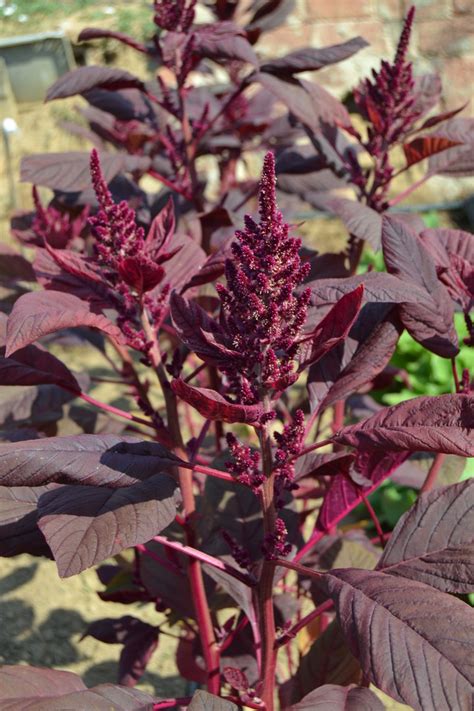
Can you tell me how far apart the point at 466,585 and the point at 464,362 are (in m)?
Result: 1.55

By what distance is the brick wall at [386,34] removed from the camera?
4988 mm

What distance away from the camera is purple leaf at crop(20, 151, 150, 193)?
1388mm

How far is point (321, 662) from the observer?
126 centimetres

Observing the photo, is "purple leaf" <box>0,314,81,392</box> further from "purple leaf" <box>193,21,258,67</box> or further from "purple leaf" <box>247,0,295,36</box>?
"purple leaf" <box>247,0,295,36</box>

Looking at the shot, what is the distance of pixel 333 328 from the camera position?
3.04 ft

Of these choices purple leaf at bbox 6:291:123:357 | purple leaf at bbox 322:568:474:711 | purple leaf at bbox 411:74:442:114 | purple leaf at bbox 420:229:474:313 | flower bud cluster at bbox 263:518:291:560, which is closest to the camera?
purple leaf at bbox 322:568:474:711

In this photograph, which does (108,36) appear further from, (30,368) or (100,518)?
(100,518)

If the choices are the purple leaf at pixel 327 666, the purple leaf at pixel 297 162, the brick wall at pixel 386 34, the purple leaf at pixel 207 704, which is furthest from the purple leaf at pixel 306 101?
the brick wall at pixel 386 34

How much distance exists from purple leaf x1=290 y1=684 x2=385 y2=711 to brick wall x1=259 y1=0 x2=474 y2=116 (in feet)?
15.0

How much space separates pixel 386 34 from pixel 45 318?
4.74m

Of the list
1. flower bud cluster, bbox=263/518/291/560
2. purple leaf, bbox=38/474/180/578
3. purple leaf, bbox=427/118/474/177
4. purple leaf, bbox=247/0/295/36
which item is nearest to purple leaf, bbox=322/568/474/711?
flower bud cluster, bbox=263/518/291/560

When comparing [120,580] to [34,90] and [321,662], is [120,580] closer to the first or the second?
[321,662]

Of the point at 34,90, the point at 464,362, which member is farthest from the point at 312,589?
the point at 34,90

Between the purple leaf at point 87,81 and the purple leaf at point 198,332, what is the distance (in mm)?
621
